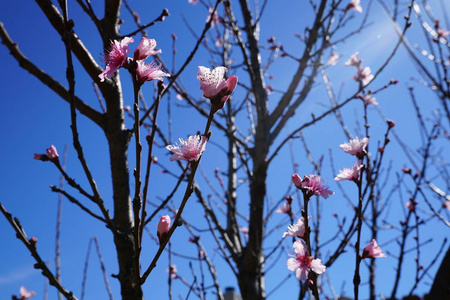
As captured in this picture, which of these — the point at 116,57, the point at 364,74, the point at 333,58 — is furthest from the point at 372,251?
the point at 333,58

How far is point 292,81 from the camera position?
272 cm

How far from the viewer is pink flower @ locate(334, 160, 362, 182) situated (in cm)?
145

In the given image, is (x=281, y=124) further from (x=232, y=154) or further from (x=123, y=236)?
(x=123, y=236)

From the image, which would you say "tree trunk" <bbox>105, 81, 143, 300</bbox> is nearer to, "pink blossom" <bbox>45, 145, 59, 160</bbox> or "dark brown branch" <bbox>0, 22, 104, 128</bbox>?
"dark brown branch" <bbox>0, 22, 104, 128</bbox>

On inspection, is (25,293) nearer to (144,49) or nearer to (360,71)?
(144,49)

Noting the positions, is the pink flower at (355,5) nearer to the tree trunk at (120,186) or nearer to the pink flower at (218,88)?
the tree trunk at (120,186)

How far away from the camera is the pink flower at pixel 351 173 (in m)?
1.45

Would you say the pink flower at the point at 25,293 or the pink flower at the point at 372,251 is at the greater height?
the pink flower at the point at 25,293

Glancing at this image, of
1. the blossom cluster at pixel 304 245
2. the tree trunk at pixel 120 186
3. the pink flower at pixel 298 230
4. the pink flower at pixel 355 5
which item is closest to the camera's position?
the blossom cluster at pixel 304 245

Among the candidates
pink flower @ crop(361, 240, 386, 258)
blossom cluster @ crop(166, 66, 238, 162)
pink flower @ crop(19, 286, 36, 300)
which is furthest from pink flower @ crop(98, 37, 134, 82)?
pink flower @ crop(19, 286, 36, 300)

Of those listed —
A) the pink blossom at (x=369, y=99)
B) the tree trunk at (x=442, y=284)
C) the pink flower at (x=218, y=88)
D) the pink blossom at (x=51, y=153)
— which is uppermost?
the pink blossom at (x=369, y=99)

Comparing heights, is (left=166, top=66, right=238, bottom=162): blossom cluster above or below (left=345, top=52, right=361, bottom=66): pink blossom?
below

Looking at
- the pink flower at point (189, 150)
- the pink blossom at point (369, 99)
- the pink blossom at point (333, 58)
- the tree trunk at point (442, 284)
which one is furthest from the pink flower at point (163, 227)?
the pink blossom at point (333, 58)

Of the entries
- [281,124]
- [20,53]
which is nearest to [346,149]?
[281,124]
